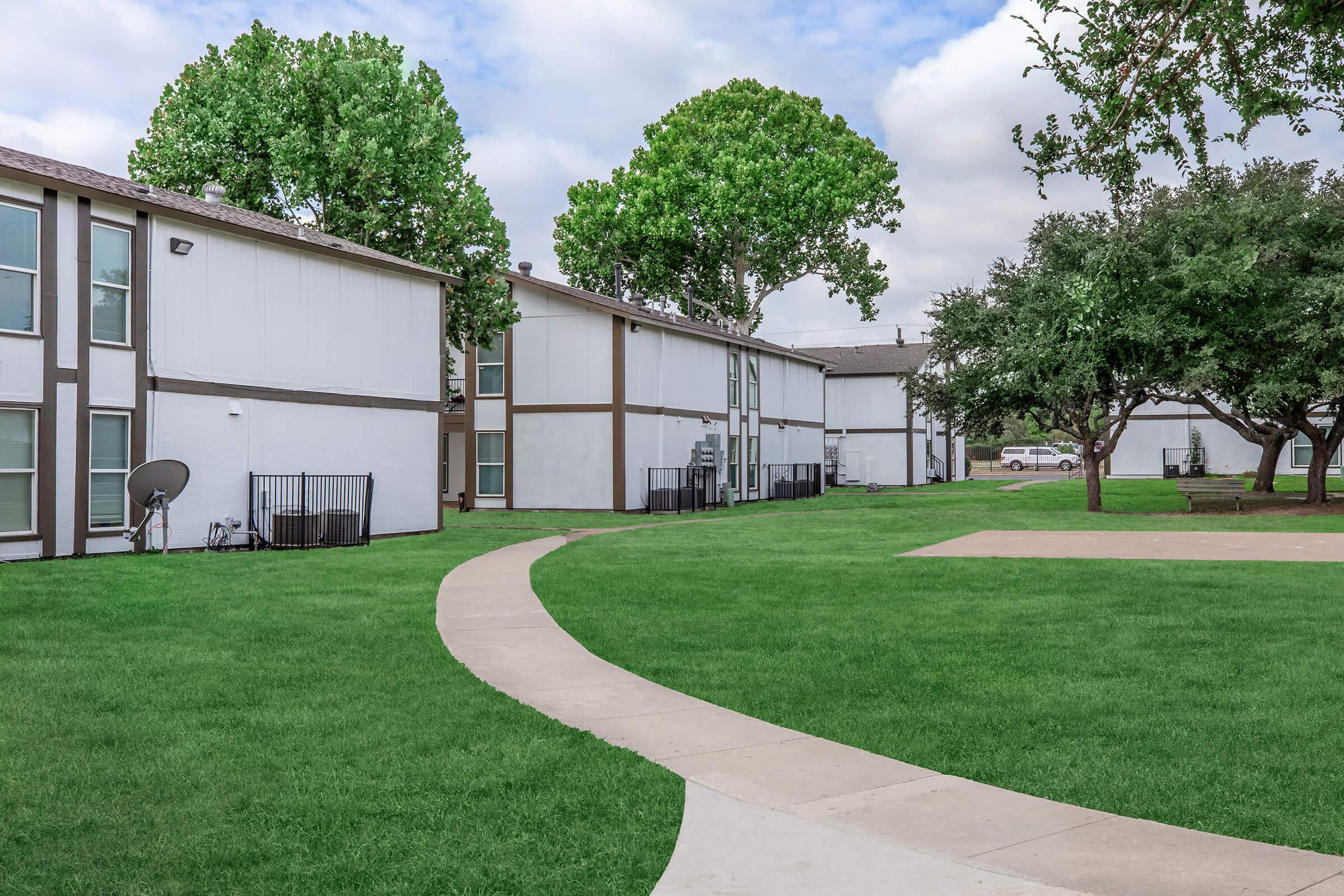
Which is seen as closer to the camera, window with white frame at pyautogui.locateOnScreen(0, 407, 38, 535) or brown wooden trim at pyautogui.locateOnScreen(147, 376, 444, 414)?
window with white frame at pyautogui.locateOnScreen(0, 407, 38, 535)

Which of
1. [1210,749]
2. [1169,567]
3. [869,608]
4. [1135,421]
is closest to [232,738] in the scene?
[1210,749]

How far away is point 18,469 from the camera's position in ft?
52.5

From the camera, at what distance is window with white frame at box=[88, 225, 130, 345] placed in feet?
56.6

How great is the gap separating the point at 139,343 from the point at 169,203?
95.3 inches

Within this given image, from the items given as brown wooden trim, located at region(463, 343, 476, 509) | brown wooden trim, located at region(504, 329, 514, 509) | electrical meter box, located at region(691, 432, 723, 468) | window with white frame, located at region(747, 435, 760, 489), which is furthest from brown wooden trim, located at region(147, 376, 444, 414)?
window with white frame, located at region(747, 435, 760, 489)

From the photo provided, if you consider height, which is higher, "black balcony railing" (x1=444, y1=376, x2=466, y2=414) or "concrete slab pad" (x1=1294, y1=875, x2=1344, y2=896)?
"black balcony railing" (x1=444, y1=376, x2=466, y2=414)

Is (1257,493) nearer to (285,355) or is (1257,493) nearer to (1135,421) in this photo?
(1135,421)

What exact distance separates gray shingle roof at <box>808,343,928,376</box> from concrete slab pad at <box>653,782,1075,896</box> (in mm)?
48826

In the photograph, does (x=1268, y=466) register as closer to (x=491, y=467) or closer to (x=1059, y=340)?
(x=1059, y=340)

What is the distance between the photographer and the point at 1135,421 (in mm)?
54750

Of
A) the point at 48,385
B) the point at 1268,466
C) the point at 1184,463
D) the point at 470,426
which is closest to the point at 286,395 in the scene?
the point at 48,385

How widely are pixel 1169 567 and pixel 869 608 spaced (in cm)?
560

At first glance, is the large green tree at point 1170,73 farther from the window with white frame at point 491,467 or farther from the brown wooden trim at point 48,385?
the window with white frame at point 491,467

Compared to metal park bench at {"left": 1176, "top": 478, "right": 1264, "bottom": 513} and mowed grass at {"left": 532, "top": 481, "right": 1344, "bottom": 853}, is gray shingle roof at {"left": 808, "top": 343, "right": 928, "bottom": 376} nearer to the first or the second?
metal park bench at {"left": 1176, "top": 478, "right": 1264, "bottom": 513}
